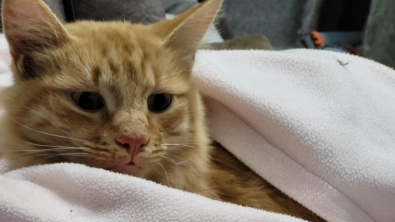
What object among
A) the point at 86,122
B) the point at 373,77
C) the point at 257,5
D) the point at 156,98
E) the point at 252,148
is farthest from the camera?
the point at 257,5

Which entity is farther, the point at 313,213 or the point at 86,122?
the point at 313,213

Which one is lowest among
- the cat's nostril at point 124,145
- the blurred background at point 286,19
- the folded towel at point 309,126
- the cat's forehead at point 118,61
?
the blurred background at point 286,19

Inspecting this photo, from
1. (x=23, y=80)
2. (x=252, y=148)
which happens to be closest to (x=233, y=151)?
(x=252, y=148)

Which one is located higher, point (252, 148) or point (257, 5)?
point (252, 148)

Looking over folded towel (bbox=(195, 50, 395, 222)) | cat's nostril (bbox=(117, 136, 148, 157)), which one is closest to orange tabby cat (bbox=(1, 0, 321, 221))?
cat's nostril (bbox=(117, 136, 148, 157))

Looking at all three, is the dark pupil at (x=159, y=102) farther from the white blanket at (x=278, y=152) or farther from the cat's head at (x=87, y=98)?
the white blanket at (x=278, y=152)

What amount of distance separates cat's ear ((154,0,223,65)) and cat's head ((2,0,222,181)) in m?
0.02

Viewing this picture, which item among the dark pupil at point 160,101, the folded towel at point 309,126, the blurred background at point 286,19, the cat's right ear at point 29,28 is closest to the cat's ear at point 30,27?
the cat's right ear at point 29,28

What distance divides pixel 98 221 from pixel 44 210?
90 mm

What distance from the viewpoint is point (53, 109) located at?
2.79ft

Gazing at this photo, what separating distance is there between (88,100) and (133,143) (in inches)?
5.3

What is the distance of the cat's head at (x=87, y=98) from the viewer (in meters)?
0.84

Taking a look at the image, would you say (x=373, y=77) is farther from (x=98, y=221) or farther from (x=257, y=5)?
(x=257, y=5)

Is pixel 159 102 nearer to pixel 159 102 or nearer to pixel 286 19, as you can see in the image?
pixel 159 102
